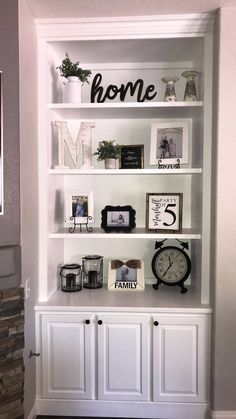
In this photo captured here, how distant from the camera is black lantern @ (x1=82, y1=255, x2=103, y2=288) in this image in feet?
8.59

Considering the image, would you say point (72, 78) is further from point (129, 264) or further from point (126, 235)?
point (129, 264)

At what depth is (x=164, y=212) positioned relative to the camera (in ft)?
8.16

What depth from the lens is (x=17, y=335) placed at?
193 centimetres

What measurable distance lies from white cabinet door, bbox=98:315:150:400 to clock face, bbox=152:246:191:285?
17.6 inches

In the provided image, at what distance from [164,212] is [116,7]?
126 cm

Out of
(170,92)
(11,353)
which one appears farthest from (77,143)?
(11,353)

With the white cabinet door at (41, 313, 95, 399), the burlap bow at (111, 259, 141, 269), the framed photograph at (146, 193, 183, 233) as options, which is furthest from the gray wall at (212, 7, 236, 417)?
the white cabinet door at (41, 313, 95, 399)

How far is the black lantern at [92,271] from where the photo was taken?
103 inches

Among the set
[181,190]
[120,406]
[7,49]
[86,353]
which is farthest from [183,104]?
[120,406]

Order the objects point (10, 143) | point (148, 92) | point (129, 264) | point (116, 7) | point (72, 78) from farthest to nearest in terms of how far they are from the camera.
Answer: point (129, 264) → point (148, 92) → point (72, 78) → point (116, 7) → point (10, 143)

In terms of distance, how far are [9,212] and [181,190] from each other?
1.31 m

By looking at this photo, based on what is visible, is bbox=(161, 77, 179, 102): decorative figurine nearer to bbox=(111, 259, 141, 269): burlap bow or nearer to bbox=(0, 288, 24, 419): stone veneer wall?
bbox=(111, 259, 141, 269): burlap bow

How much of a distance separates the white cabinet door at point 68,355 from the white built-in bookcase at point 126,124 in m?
0.20

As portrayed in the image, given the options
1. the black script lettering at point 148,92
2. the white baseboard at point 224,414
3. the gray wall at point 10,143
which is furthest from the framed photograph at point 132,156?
the white baseboard at point 224,414
